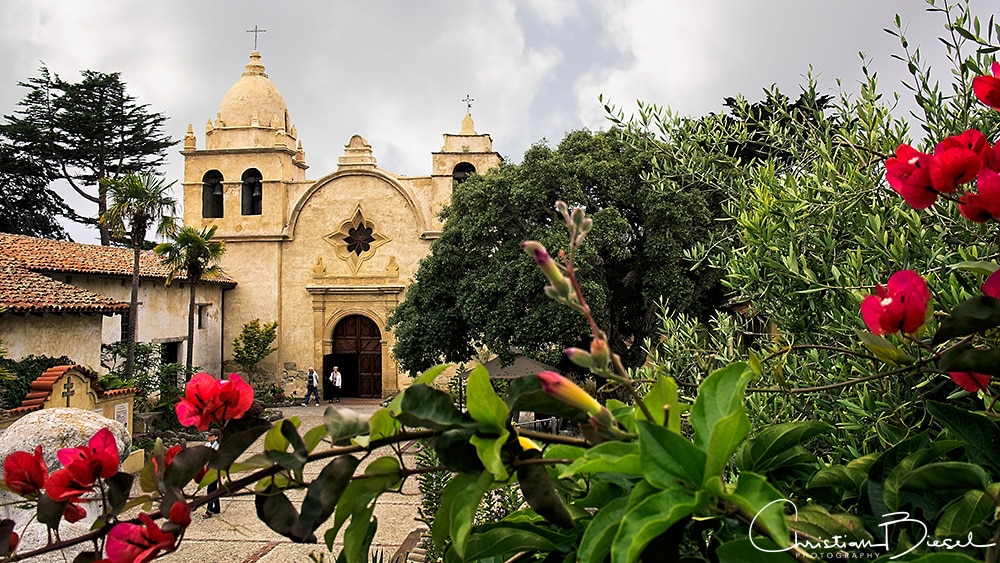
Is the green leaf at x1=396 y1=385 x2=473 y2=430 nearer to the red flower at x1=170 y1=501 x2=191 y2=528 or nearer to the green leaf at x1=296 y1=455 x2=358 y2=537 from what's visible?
the green leaf at x1=296 y1=455 x2=358 y2=537

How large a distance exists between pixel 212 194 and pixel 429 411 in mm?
26085

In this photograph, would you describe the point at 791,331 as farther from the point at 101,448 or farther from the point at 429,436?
the point at 101,448

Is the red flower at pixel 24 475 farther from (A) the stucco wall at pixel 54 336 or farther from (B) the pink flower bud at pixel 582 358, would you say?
(A) the stucco wall at pixel 54 336

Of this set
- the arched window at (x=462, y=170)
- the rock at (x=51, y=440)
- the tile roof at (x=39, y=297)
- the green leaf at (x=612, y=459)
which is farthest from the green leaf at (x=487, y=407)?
the arched window at (x=462, y=170)

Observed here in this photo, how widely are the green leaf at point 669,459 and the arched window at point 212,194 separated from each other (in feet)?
84.0

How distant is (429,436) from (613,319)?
52.0ft

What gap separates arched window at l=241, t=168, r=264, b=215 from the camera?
2464 centimetres

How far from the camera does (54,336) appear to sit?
14992 millimetres

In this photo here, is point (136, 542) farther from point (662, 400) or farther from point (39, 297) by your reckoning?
point (39, 297)

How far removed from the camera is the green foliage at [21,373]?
42.4ft

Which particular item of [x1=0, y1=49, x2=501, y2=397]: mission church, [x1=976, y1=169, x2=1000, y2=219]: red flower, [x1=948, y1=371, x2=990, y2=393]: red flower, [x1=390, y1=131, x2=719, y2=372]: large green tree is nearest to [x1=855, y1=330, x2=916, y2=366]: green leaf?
[x1=948, y1=371, x2=990, y2=393]: red flower

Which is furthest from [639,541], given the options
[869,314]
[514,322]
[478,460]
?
[514,322]

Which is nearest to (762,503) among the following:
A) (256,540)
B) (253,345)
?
(256,540)

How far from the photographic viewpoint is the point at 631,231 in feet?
53.2
